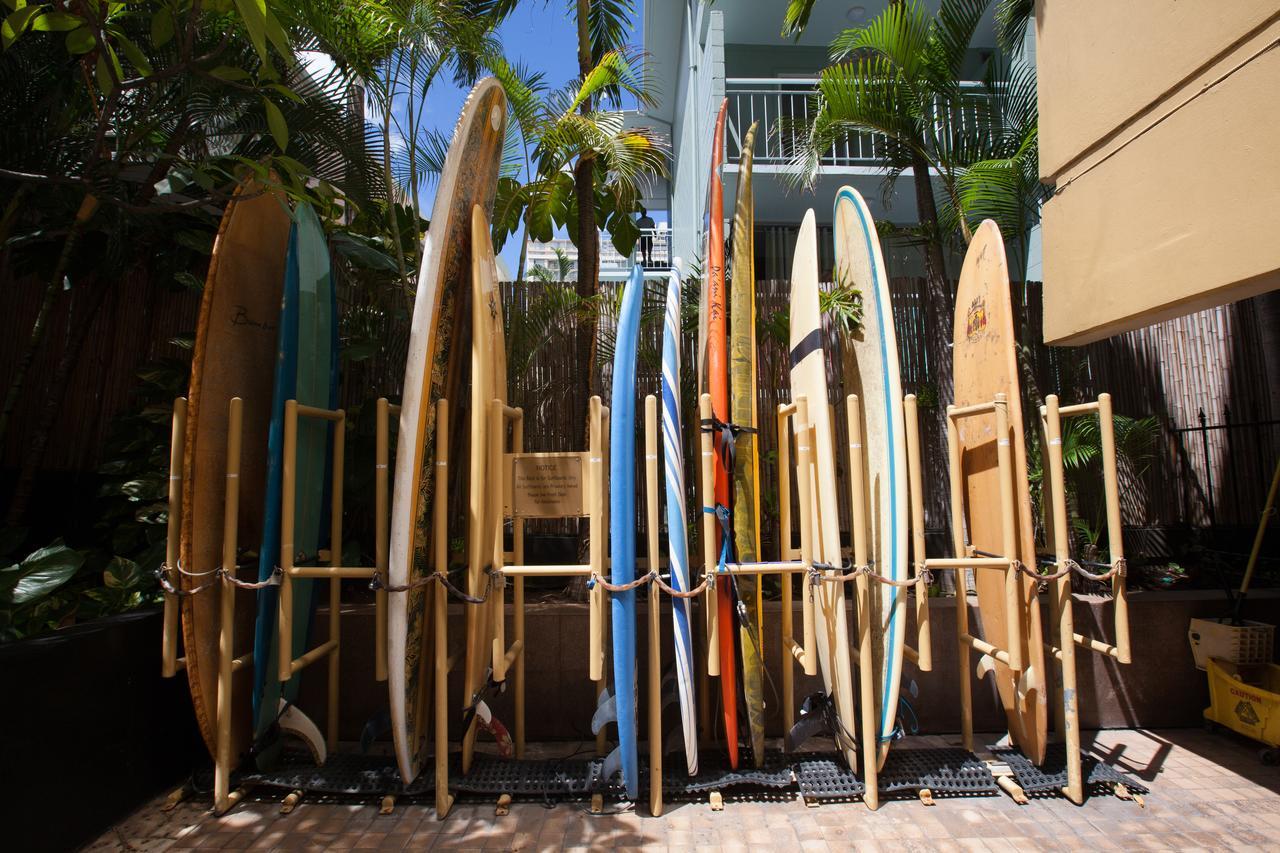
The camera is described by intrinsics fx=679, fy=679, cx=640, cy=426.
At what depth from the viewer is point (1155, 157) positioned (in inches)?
110

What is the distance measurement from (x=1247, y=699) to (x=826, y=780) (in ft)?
6.97

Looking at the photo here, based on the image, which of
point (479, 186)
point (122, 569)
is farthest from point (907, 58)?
point (122, 569)

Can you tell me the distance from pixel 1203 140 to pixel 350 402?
4.77 m

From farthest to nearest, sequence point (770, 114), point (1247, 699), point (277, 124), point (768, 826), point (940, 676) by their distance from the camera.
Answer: point (770, 114) → point (940, 676) → point (1247, 699) → point (768, 826) → point (277, 124)

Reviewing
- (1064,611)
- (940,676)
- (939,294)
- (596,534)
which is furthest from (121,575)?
(939,294)

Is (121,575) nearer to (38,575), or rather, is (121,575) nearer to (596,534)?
(38,575)

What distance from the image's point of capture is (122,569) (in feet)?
10.8

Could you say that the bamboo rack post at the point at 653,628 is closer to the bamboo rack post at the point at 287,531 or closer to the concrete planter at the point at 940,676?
the concrete planter at the point at 940,676

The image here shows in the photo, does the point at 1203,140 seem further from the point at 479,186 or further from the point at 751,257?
the point at 479,186

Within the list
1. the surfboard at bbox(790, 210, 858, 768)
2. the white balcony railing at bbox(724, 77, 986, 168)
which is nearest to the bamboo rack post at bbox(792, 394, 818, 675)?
the surfboard at bbox(790, 210, 858, 768)

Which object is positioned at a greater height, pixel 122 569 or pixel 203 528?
pixel 203 528

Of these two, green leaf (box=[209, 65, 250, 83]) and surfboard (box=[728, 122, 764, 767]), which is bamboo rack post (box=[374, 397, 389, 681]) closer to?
green leaf (box=[209, 65, 250, 83])

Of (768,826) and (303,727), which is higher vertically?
(303,727)

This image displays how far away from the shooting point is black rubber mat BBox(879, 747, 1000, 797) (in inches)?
113
